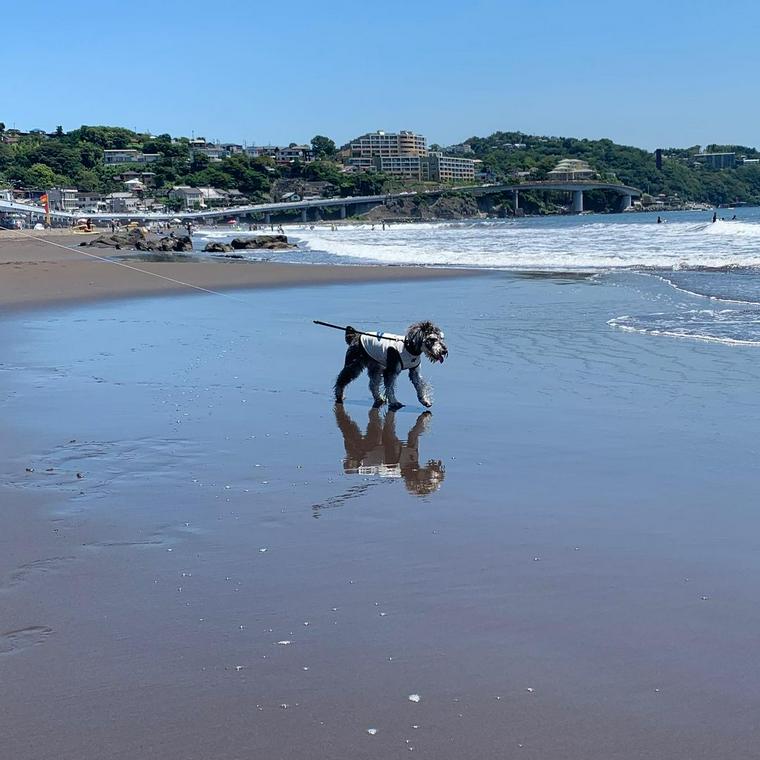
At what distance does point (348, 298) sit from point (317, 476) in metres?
12.3

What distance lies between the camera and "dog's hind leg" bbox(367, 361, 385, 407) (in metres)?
8.11

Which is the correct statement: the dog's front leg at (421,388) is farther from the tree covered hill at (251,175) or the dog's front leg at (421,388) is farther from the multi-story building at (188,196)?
the tree covered hill at (251,175)

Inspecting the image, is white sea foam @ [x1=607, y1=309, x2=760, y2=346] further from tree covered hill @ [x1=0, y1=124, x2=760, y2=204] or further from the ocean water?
tree covered hill @ [x1=0, y1=124, x2=760, y2=204]

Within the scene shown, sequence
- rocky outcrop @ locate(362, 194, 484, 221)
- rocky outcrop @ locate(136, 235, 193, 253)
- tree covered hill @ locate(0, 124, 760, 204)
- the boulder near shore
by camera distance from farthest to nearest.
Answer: tree covered hill @ locate(0, 124, 760, 204)
rocky outcrop @ locate(362, 194, 484, 221)
the boulder near shore
rocky outcrop @ locate(136, 235, 193, 253)

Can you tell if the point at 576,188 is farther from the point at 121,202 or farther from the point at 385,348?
the point at 385,348

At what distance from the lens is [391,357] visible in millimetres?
7941

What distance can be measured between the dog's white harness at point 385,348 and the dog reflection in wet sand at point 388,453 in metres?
0.39

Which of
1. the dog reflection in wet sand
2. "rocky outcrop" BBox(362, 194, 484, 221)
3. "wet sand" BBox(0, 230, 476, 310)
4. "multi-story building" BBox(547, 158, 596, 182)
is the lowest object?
the dog reflection in wet sand

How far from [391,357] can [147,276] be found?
1736cm

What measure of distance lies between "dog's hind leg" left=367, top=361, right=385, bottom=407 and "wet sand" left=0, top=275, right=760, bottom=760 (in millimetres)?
183

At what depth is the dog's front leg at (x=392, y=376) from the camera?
7.92 m

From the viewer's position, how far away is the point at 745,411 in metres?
7.36

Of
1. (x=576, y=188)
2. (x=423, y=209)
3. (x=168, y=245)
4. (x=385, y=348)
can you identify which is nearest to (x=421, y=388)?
(x=385, y=348)

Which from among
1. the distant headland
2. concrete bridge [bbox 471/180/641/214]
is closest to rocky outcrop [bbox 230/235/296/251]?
the distant headland
